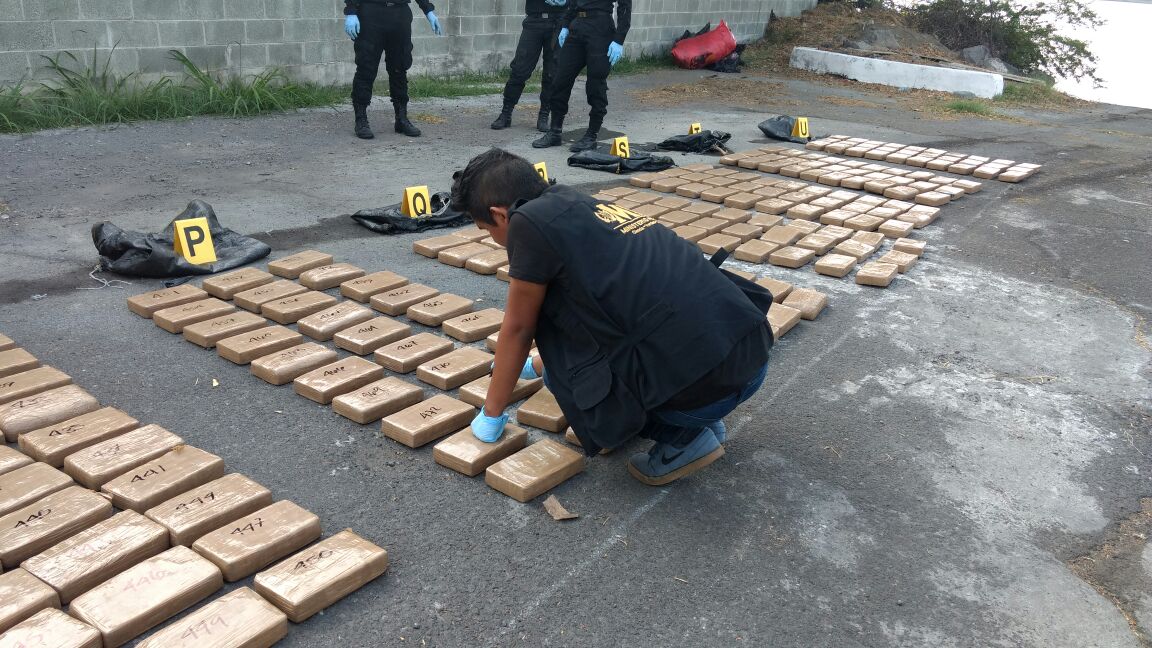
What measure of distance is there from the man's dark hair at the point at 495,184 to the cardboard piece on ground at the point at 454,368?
1.04 metres

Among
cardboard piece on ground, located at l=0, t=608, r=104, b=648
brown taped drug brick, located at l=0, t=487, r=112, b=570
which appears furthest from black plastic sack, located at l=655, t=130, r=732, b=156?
cardboard piece on ground, located at l=0, t=608, r=104, b=648

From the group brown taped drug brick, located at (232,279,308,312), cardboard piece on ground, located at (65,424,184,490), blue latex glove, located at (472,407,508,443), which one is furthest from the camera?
brown taped drug brick, located at (232,279,308,312)

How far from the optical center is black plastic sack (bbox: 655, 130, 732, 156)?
28.4 ft

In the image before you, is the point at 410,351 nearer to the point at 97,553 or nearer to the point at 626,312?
the point at 626,312

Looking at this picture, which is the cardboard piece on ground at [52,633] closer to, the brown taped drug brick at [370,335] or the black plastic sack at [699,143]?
the brown taped drug brick at [370,335]

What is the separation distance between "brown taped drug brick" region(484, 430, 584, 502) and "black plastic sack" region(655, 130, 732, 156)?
627 centimetres

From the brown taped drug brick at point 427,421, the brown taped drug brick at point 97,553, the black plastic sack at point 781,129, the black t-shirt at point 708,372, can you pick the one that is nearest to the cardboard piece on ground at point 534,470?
the brown taped drug brick at point 427,421

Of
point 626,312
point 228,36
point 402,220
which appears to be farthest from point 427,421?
point 228,36

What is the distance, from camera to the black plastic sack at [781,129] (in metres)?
9.52

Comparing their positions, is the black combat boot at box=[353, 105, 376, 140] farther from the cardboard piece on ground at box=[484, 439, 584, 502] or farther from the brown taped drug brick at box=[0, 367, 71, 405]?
the cardboard piece on ground at box=[484, 439, 584, 502]

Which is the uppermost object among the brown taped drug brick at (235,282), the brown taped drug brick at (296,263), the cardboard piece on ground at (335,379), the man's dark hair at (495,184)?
the man's dark hair at (495,184)

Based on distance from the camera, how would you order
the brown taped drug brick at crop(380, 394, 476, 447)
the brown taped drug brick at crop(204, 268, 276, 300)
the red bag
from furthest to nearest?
the red bag → the brown taped drug brick at crop(204, 268, 276, 300) → the brown taped drug brick at crop(380, 394, 476, 447)

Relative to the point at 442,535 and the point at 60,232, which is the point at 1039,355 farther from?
the point at 60,232

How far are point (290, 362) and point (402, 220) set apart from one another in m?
2.25
